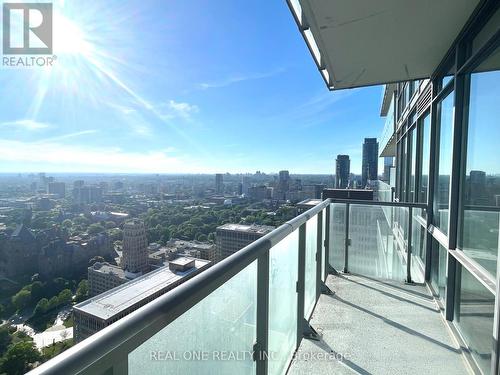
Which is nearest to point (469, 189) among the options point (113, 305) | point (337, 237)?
point (337, 237)

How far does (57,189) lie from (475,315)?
48691mm

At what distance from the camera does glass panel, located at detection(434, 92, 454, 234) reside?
2672 millimetres

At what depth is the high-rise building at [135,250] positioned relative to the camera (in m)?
18.5

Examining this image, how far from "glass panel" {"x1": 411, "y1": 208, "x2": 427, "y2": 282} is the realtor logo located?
713 cm

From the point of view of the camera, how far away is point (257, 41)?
1060cm

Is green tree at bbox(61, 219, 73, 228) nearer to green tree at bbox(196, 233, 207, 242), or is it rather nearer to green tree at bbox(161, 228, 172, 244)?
green tree at bbox(161, 228, 172, 244)

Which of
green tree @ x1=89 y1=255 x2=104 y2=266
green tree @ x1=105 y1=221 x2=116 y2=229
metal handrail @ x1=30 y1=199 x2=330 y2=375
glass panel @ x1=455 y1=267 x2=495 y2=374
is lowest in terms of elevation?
green tree @ x1=89 y1=255 x2=104 y2=266

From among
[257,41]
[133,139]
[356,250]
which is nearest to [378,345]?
[356,250]

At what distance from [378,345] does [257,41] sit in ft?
36.5

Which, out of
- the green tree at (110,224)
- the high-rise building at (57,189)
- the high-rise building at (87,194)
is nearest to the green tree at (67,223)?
the green tree at (110,224)

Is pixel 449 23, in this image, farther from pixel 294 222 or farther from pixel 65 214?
pixel 65 214

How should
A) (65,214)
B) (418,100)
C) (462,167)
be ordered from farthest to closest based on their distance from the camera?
(65,214)
(418,100)
(462,167)

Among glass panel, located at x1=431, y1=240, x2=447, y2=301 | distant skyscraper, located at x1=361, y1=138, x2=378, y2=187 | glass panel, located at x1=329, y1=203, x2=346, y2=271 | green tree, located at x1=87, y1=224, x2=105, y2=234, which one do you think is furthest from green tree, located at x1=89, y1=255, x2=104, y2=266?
glass panel, located at x1=431, y1=240, x2=447, y2=301

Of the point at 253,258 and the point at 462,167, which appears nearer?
the point at 253,258
